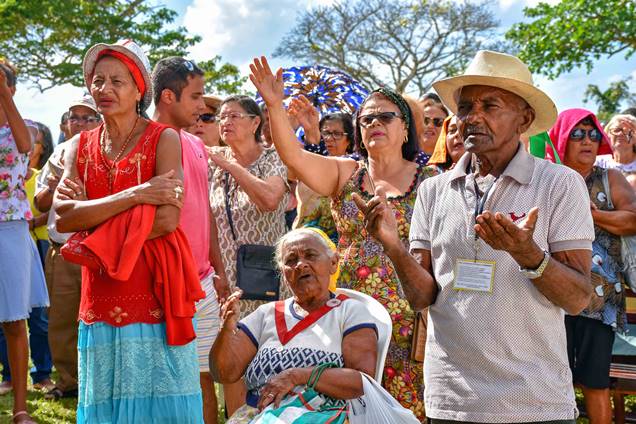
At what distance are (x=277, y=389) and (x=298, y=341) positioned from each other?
0.29 meters

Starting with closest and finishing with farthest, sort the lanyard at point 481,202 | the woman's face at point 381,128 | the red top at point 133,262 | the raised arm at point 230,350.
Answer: the lanyard at point 481,202 → the raised arm at point 230,350 → the red top at point 133,262 → the woman's face at point 381,128

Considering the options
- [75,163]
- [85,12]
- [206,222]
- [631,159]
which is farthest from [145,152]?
[85,12]

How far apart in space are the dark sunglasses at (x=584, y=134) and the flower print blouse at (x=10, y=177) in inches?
146

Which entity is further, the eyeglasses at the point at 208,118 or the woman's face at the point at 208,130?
the eyeglasses at the point at 208,118

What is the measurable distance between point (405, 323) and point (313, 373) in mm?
974

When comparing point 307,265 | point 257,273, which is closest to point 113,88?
point 307,265

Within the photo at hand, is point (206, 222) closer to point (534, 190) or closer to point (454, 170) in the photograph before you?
point (454, 170)

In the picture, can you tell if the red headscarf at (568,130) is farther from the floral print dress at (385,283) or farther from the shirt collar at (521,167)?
the shirt collar at (521,167)

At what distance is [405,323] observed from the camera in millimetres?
4250

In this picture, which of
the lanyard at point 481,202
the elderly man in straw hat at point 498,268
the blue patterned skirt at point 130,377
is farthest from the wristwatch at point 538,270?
the blue patterned skirt at point 130,377

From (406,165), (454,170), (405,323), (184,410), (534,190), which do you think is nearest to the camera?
(534,190)

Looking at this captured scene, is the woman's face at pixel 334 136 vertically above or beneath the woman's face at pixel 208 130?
beneath

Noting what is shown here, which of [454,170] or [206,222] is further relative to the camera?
[206,222]

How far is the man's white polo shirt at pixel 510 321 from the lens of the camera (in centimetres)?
273
